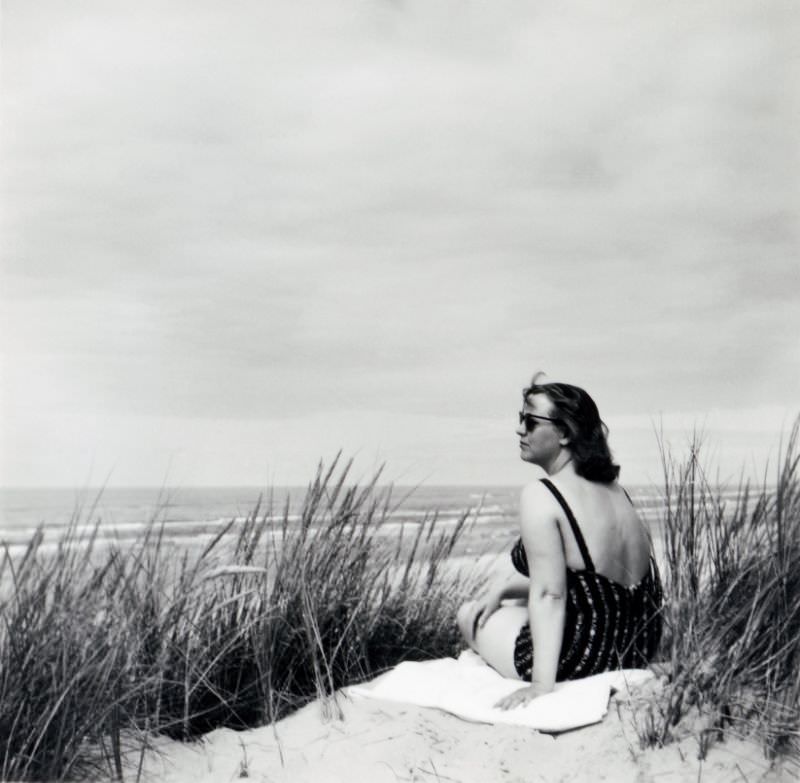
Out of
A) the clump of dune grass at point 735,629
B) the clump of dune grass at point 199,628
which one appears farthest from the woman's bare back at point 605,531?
the clump of dune grass at point 199,628

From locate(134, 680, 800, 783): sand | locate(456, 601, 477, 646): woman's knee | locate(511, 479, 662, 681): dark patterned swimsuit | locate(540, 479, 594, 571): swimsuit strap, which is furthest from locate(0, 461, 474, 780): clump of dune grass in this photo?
locate(540, 479, 594, 571): swimsuit strap

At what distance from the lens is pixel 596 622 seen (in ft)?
9.27

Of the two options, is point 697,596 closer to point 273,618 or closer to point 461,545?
point 273,618

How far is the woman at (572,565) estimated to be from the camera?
8.89 ft

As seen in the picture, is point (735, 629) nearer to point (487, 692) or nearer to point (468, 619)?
point (487, 692)

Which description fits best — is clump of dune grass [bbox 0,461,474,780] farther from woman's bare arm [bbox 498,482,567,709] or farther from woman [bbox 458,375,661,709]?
woman's bare arm [bbox 498,482,567,709]

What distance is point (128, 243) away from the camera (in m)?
4.33

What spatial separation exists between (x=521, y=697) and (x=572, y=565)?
0.45m

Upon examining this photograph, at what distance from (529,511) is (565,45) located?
7.74 ft

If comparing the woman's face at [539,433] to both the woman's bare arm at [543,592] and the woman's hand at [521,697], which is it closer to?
the woman's bare arm at [543,592]

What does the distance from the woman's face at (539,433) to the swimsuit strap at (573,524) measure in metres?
0.19

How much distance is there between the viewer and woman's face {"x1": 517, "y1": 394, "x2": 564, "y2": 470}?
295 cm

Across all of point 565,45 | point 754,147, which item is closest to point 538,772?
point 754,147

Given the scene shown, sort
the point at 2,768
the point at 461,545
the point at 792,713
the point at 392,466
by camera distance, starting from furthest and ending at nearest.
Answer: the point at 461,545 < the point at 392,466 < the point at 792,713 < the point at 2,768
